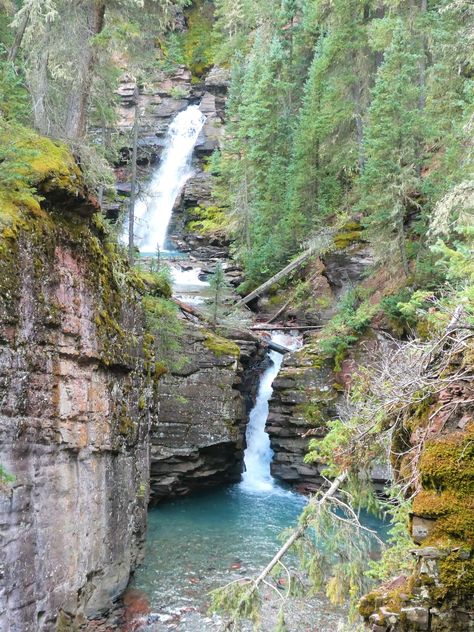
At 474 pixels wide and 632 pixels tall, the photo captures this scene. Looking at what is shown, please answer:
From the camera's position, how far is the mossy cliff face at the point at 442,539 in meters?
3.64

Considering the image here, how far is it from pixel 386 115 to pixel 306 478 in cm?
1346

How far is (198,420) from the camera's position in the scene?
1920 cm

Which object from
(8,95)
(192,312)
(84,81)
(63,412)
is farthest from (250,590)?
(192,312)

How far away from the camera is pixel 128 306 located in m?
11.5

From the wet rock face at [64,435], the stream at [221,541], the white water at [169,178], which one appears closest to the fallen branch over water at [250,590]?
the wet rock face at [64,435]

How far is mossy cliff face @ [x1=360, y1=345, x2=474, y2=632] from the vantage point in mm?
3639

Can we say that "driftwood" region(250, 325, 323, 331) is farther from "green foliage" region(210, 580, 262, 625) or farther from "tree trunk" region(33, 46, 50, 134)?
"green foliage" region(210, 580, 262, 625)

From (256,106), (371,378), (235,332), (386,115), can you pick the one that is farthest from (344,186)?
(371,378)

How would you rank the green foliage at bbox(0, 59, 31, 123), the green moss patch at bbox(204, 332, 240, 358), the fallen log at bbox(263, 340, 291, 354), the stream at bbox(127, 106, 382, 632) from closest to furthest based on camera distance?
1. the green foliage at bbox(0, 59, 31, 123)
2. the stream at bbox(127, 106, 382, 632)
3. the green moss patch at bbox(204, 332, 240, 358)
4. the fallen log at bbox(263, 340, 291, 354)

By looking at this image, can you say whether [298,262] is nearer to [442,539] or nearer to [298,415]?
[298,415]

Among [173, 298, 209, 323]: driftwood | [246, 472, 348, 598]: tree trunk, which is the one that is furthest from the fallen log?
[246, 472, 348, 598]: tree trunk

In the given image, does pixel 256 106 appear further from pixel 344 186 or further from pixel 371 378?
pixel 371 378

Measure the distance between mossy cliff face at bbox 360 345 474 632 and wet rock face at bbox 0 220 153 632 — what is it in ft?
17.8

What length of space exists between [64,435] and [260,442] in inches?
545
